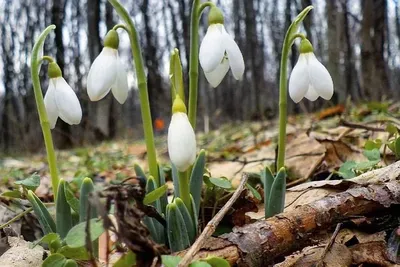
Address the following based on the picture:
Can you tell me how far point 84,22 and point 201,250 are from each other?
664 inches

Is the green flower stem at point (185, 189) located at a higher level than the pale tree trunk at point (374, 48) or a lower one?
lower

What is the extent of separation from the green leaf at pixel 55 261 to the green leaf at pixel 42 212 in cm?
26

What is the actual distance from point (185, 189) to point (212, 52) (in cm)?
32

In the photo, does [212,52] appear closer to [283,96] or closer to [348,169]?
[283,96]

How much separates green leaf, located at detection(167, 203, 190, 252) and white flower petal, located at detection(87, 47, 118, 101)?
316 mm

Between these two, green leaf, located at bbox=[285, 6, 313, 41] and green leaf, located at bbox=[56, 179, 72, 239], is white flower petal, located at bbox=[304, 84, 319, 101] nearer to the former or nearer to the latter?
green leaf, located at bbox=[285, 6, 313, 41]

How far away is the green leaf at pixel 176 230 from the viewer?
1075mm

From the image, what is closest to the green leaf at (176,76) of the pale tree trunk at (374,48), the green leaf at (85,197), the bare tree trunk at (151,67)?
the green leaf at (85,197)

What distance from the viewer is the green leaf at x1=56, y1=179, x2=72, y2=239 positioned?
1.17m

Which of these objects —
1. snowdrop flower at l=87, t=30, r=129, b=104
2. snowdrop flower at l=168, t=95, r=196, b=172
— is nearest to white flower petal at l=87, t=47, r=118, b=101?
snowdrop flower at l=87, t=30, r=129, b=104

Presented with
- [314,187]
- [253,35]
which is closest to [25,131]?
[253,35]

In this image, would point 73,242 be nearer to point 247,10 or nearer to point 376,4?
point 376,4

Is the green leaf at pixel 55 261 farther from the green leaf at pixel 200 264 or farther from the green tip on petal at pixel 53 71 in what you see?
the green tip on petal at pixel 53 71

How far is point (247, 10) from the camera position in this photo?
622 inches
